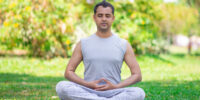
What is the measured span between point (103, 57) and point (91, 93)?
1.72 feet

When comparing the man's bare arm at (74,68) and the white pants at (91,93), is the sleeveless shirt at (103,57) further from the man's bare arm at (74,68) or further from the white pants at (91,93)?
the white pants at (91,93)

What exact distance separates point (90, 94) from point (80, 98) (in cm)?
15

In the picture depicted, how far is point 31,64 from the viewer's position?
12.4 metres

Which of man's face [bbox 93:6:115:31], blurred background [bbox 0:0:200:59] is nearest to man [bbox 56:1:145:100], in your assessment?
man's face [bbox 93:6:115:31]

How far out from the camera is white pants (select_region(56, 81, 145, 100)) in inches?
172

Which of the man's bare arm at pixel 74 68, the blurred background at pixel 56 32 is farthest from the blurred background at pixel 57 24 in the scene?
the man's bare arm at pixel 74 68

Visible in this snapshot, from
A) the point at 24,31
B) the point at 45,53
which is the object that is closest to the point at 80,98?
the point at 24,31

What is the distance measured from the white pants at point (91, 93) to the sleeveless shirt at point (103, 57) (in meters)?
0.19

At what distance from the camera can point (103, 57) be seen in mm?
4441

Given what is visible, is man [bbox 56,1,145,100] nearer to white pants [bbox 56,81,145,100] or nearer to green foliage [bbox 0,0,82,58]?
white pants [bbox 56,81,145,100]

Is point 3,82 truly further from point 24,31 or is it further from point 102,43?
point 24,31

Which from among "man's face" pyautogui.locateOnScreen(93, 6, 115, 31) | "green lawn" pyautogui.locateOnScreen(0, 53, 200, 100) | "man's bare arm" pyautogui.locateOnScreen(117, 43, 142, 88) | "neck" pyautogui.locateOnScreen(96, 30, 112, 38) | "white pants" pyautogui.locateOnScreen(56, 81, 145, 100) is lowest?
"green lawn" pyautogui.locateOnScreen(0, 53, 200, 100)

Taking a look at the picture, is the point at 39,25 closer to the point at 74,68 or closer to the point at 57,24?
the point at 57,24

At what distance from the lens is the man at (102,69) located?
4379mm
